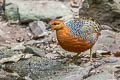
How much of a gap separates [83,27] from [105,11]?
2702 mm

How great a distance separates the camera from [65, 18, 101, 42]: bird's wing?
252 inches

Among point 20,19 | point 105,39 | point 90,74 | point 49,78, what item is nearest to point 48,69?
point 49,78

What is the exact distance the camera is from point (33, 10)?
10352 millimetres

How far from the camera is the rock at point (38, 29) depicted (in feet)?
30.9

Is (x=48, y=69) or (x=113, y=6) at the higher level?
(x=113, y=6)

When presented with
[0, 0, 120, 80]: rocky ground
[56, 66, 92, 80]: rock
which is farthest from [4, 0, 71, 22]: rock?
[56, 66, 92, 80]: rock

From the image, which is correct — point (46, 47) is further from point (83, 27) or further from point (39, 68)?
point (83, 27)

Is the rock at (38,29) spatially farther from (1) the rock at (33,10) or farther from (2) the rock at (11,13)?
(2) the rock at (11,13)

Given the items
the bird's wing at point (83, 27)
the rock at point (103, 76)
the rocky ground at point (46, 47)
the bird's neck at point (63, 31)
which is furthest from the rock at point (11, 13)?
the rock at point (103, 76)

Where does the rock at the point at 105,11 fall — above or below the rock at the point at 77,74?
above

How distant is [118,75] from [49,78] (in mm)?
1069

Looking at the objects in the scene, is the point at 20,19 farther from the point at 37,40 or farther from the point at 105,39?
the point at 105,39

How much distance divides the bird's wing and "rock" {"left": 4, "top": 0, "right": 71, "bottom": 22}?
3360mm

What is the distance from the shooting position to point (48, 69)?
6512mm
